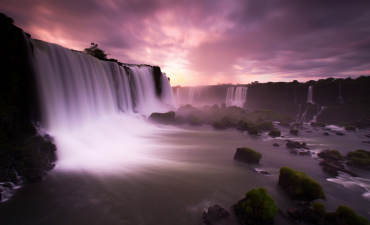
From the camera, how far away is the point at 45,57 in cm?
852

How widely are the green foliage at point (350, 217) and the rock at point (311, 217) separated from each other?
372 millimetres

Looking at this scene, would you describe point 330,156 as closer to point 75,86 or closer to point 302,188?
point 302,188

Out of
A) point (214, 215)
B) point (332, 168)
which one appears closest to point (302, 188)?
point (214, 215)

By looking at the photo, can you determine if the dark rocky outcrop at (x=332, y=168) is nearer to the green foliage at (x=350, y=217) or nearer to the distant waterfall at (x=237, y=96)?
the green foliage at (x=350, y=217)

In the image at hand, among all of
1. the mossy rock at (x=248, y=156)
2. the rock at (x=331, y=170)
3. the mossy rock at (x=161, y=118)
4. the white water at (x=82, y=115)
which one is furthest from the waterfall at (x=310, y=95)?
the white water at (x=82, y=115)

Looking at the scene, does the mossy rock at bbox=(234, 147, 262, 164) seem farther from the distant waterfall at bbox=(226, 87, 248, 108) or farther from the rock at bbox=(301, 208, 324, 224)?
the distant waterfall at bbox=(226, 87, 248, 108)

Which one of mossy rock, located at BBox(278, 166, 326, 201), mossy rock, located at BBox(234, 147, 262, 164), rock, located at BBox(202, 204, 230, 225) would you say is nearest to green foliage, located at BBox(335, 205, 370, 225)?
mossy rock, located at BBox(278, 166, 326, 201)

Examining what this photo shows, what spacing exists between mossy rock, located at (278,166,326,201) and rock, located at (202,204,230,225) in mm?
2482

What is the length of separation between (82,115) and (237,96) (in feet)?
128

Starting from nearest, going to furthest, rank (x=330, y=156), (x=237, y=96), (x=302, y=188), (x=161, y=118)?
1. (x=302, y=188)
2. (x=330, y=156)
3. (x=161, y=118)
4. (x=237, y=96)

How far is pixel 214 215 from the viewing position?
3746mm

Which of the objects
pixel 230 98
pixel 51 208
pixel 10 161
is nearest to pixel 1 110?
pixel 10 161

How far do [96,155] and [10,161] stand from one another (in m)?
2.99

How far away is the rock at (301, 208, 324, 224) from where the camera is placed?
11.6 ft
